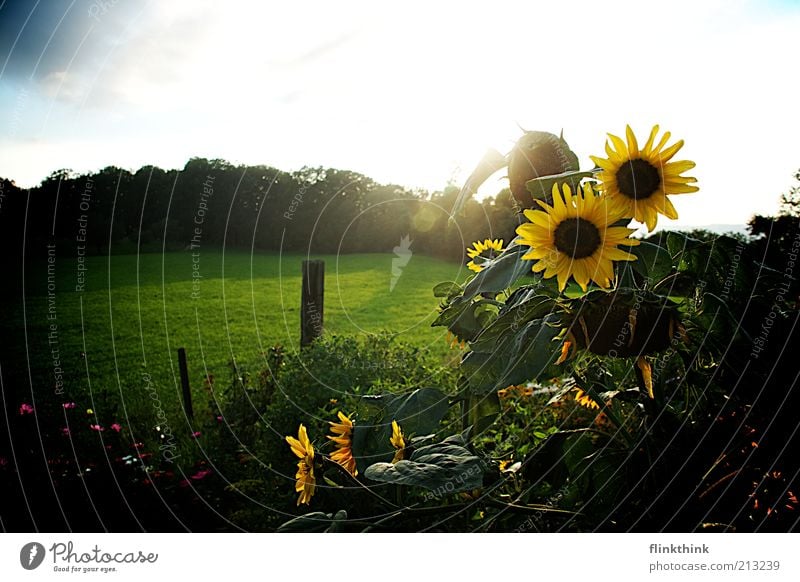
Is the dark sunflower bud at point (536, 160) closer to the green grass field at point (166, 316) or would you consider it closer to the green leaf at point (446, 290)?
the green leaf at point (446, 290)

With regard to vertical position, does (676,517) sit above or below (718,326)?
below

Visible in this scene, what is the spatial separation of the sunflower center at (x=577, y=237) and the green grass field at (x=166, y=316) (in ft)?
3.22

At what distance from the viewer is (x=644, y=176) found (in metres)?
0.63

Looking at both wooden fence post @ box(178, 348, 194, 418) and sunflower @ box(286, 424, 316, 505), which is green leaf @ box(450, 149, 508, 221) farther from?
wooden fence post @ box(178, 348, 194, 418)

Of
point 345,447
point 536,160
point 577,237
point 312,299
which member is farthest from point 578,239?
point 312,299

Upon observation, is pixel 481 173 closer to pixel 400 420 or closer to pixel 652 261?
pixel 652 261

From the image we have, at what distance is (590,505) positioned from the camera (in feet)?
2.63

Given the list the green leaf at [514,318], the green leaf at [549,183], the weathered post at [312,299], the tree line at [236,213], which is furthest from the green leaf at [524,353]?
the weathered post at [312,299]

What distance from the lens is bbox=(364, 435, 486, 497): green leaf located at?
2.01ft

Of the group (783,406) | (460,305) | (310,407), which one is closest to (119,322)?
(310,407)

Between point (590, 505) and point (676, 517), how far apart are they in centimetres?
13

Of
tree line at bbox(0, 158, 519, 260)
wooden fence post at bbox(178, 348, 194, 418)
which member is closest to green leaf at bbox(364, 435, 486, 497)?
tree line at bbox(0, 158, 519, 260)

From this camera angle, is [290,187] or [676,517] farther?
[290,187]
